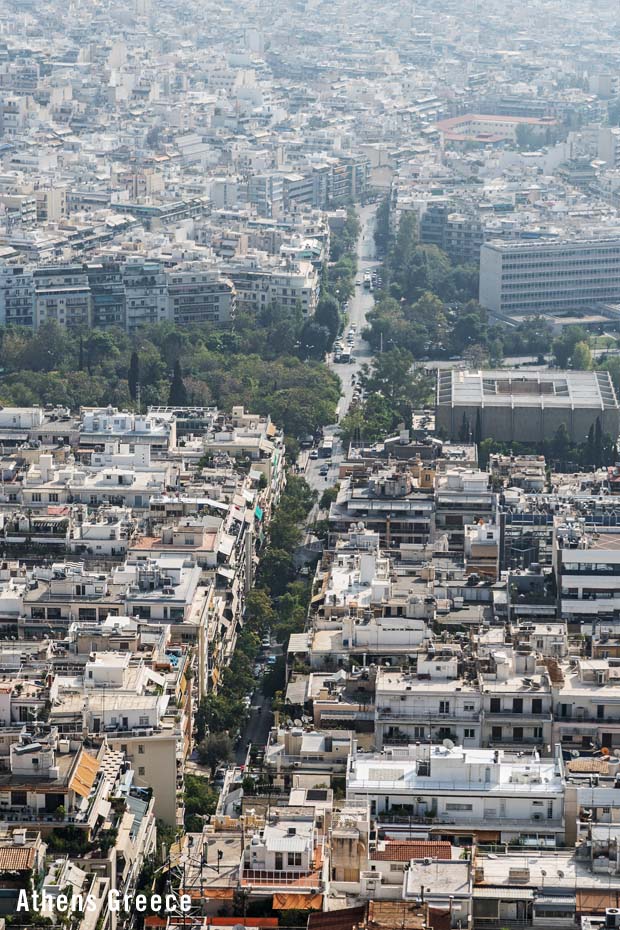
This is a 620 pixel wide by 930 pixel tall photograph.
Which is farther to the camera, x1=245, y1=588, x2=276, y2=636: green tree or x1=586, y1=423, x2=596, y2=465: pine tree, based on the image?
x1=586, y1=423, x2=596, y2=465: pine tree

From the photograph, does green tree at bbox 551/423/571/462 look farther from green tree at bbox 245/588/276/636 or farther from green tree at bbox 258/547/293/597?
green tree at bbox 245/588/276/636

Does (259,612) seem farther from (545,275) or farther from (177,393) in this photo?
(545,275)

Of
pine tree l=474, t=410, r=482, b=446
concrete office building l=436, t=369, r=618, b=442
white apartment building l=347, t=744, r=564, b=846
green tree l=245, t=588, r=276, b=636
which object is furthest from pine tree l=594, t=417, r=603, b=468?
white apartment building l=347, t=744, r=564, b=846

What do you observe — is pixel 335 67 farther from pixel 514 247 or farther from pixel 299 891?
pixel 299 891

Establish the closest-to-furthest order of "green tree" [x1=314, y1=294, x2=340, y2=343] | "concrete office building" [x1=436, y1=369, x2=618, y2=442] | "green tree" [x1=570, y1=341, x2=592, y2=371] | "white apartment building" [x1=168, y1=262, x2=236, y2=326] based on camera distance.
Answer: "concrete office building" [x1=436, y1=369, x2=618, y2=442] → "green tree" [x1=570, y1=341, x2=592, y2=371] → "green tree" [x1=314, y1=294, x2=340, y2=343] → "white apartment building" [x1=168, y1=262, x2=236, y2=326]

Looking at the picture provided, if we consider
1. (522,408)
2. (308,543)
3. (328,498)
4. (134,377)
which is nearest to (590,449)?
(522,408)

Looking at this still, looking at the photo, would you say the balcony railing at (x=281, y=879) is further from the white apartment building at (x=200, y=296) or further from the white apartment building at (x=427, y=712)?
the white apartment building at (x=200, y=296)

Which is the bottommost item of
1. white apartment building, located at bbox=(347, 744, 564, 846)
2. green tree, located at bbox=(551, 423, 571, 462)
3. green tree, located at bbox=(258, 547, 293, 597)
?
green tree, located at bbox=(551, 423, 571, 462)
